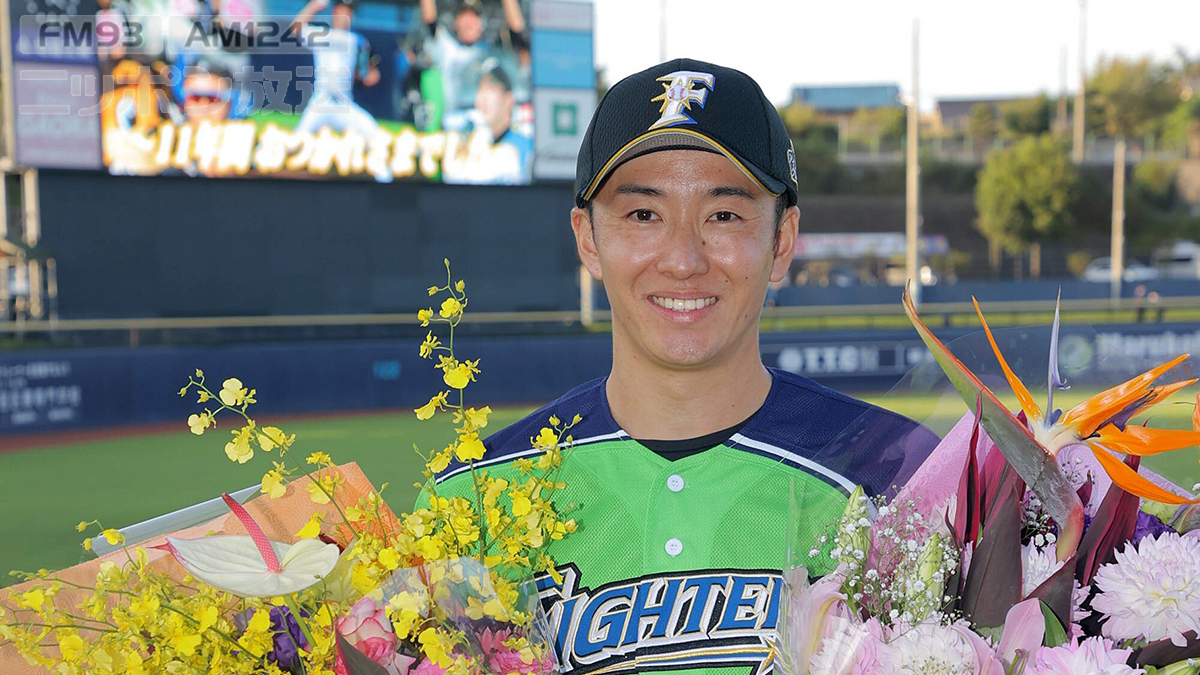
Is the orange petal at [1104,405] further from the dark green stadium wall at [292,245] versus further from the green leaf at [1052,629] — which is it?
the dark green stadium wall at [292,245]

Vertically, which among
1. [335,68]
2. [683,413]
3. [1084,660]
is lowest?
[1084,660]

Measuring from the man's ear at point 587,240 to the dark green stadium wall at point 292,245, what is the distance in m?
18.9

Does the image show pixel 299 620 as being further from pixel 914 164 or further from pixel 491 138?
pixel 914 164

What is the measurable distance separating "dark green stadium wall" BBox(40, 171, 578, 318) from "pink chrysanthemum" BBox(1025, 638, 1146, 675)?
20.1 meters

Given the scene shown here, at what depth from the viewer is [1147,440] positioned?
1.35 meters

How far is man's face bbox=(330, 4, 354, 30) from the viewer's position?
20062 millimetres

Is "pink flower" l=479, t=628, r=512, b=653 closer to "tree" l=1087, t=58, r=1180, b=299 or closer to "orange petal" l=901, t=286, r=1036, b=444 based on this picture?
"orange petal" l=901, t=286, r=1036, b=444

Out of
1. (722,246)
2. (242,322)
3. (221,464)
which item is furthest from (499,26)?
(722,246)

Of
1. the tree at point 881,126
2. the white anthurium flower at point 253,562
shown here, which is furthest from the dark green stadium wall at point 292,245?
the tree at point 881,126

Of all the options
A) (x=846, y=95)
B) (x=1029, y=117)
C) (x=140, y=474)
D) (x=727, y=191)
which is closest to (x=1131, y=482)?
(x=727, y=191)

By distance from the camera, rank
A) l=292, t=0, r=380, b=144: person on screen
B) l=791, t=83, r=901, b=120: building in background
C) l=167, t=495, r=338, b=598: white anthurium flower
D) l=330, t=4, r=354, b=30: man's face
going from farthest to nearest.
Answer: l=791, t=83, r=901, b=120: building in background
l=330, t=4, r=354, b=30: man's face
l=292, t=0, r=380, b=144: person on screen
l=167, t=495, r=338, b=598: white anthurium flower

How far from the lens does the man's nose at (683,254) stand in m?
2.00

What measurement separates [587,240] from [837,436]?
0.68 m

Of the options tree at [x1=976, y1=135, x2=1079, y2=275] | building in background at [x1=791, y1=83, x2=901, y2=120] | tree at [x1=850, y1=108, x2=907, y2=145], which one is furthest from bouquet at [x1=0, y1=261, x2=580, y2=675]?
building in background at [x1=791, y1=83, x2=901, y2=120]
